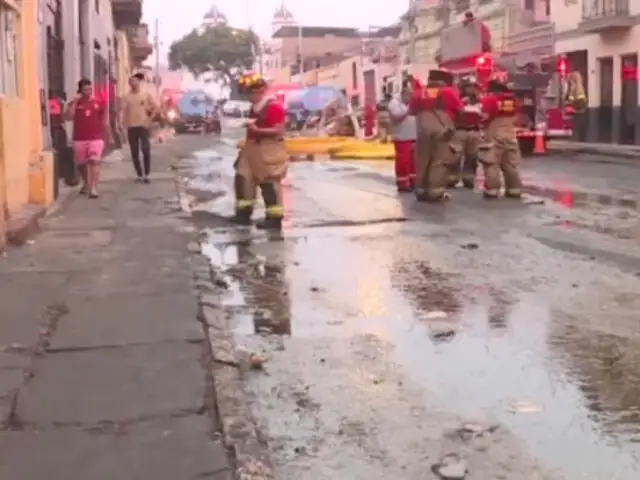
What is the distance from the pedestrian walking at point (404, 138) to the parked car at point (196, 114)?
38.8 meters

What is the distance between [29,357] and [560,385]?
9.15ft

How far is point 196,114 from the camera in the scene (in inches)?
2272

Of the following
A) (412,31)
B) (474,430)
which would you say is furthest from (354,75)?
(474,430)

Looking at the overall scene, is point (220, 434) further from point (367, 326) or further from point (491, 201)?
point (491, 201)

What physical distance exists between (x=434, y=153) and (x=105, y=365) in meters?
9.00

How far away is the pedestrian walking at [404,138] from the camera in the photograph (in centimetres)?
1505

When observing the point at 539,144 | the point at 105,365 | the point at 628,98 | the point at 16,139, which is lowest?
the point at 105,365

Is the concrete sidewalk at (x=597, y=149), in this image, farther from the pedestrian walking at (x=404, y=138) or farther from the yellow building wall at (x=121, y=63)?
the yellow building wall at (x=121, y=63)

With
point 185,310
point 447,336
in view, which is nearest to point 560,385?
point 447,336

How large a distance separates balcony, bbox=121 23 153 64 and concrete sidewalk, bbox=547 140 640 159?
21.5m

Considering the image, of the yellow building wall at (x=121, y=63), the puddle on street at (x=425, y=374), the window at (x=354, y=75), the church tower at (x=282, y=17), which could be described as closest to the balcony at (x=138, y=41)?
the yellow building wall at (x=121, y=63)

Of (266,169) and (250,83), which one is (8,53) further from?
(266,169)

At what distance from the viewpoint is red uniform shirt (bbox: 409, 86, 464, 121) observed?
14.0 m

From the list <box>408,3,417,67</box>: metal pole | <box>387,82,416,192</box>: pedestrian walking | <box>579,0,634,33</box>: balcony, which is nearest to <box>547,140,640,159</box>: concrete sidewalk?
<box>579,0,634,33</box>: balcony
